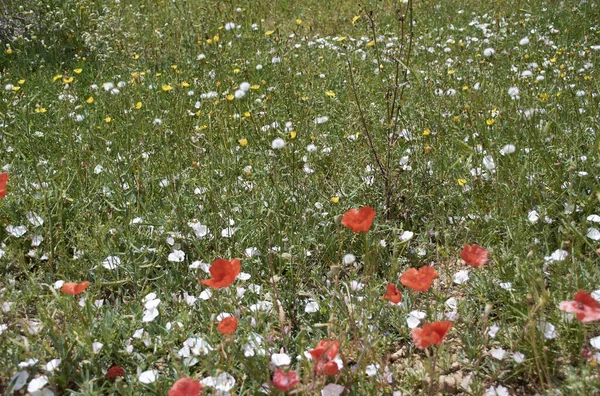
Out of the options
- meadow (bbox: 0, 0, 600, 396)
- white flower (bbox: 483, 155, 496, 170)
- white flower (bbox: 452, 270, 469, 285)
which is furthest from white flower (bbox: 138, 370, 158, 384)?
white flower (bbox: 483, 155, 496, 170)

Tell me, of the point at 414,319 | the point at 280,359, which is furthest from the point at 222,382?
the point at 414,319

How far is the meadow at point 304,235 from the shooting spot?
6.02 feet

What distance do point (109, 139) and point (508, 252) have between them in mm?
2379

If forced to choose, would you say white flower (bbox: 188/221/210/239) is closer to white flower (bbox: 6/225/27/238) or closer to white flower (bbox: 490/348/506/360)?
white flower (bbox: 6/225/27/238)

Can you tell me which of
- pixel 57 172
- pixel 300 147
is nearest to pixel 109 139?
pixel 57 172

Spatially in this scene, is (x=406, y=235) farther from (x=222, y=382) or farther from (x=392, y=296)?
(x=222, y=382)

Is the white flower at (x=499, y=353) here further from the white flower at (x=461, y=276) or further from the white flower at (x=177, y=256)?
the white flower at (x=177, y=256)

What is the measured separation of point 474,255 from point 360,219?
372mm

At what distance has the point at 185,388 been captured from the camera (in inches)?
58.5

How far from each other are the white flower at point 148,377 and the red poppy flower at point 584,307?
124 cm

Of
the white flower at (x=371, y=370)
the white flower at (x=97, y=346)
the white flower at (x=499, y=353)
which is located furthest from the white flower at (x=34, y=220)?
the white flower at (x=499, y=353)

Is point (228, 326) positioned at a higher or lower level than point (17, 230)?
higher

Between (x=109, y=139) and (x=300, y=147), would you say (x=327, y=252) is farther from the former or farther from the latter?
(x=109, y=139)

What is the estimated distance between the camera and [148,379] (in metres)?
1.82
